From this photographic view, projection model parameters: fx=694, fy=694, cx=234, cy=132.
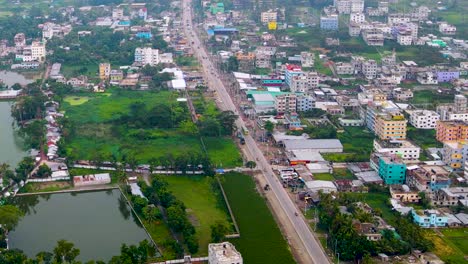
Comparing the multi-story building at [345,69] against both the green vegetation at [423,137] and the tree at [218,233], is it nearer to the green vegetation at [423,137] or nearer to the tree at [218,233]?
the green vegetation at [423,137]

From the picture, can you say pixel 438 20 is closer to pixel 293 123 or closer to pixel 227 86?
pixel 227 86

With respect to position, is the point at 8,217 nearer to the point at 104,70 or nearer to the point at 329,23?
the point at 104,70

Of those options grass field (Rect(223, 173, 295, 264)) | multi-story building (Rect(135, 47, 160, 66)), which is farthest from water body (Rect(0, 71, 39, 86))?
grass field (Rect(223, 173, 295, 264))

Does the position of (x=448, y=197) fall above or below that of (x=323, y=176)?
above

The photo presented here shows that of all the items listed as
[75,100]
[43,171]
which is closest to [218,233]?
[43,171]

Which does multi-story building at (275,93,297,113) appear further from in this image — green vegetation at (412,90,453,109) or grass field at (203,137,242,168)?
green vegetation at (412,90,453,109)

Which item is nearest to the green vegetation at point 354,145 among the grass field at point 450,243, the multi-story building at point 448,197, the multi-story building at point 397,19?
the multi-story building at point 448,197
